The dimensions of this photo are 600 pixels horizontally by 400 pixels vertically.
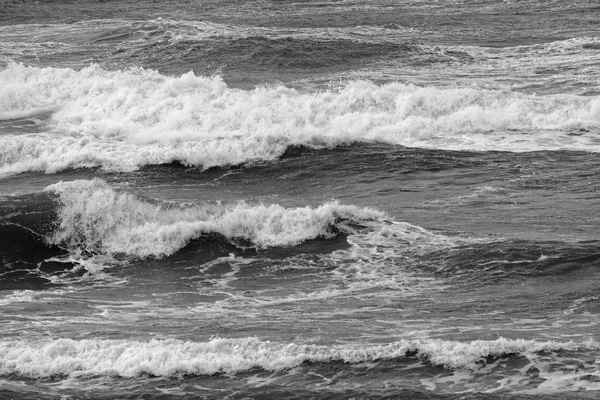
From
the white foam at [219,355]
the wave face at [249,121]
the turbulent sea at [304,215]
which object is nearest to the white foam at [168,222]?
the turbulent sea at [304,215]

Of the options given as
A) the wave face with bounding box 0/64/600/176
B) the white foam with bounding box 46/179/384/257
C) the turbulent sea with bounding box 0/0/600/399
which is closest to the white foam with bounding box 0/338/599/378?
the turbulent sea with bounding box 0/0/600/399

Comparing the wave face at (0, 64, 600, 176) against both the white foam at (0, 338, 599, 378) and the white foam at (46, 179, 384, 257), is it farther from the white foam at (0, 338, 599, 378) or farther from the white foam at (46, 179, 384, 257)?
the white foam at (0, 338, 599, 378)

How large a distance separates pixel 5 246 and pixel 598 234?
1025cm

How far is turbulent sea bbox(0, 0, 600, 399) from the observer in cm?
1343

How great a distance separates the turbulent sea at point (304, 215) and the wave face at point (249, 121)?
0.07 m

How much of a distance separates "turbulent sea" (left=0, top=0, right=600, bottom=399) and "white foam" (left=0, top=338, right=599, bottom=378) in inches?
1.2

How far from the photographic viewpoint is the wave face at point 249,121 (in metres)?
25.3

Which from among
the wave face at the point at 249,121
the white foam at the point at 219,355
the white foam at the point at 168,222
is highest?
the wave face at the point at 249,121

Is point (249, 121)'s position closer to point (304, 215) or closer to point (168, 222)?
point (168, 222)

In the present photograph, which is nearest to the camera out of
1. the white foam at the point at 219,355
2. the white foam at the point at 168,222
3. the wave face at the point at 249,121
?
the white foam at the point at 219,355

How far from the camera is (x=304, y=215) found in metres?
19.9

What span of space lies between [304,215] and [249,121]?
834 cm

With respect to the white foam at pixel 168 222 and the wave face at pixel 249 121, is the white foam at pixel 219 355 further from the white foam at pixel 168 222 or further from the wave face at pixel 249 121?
the wave face at pixel 249 121

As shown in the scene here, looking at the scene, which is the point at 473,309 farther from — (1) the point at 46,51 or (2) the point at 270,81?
(1) the point at 46,51
